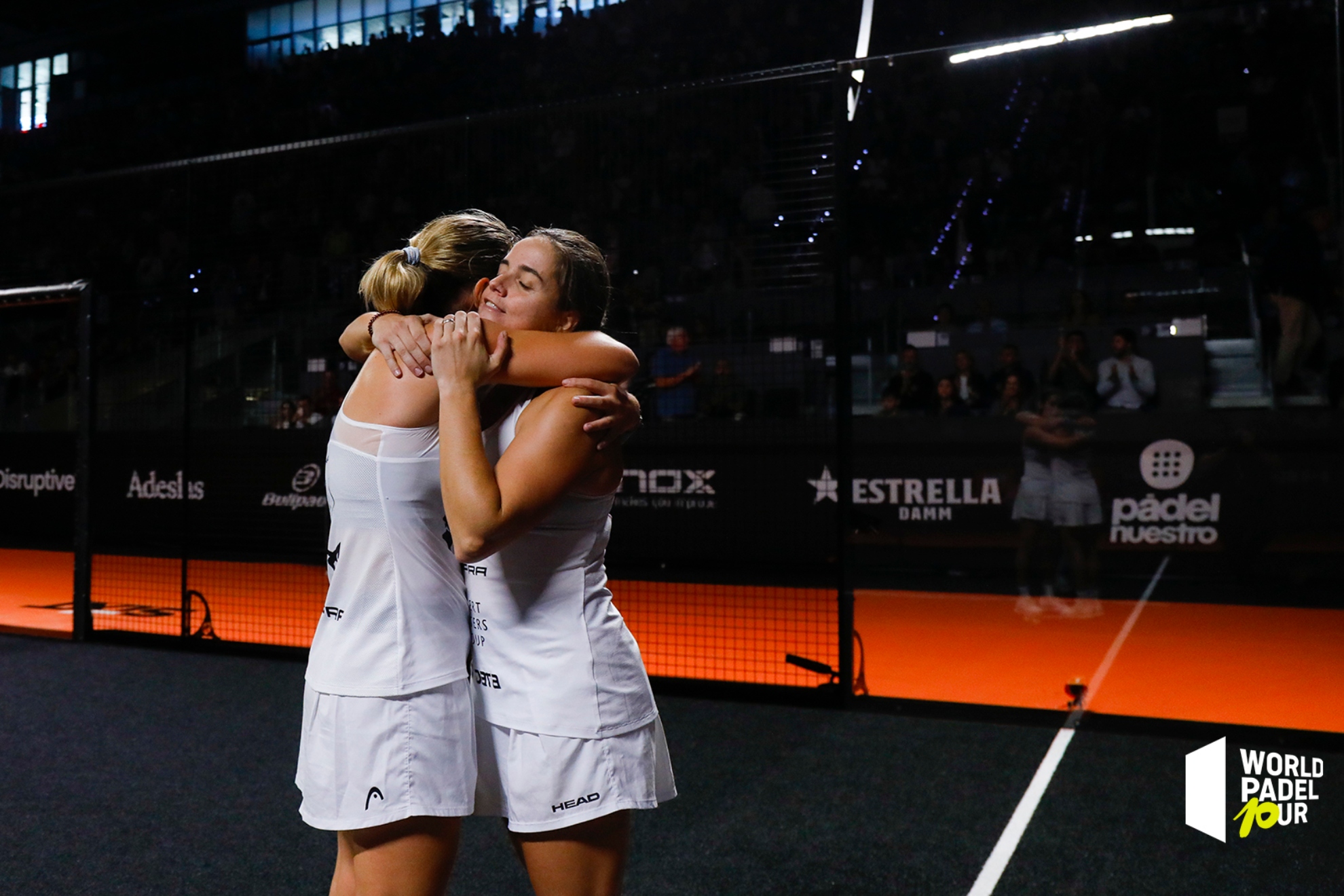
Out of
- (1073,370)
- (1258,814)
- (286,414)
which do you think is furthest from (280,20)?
(1258,814)


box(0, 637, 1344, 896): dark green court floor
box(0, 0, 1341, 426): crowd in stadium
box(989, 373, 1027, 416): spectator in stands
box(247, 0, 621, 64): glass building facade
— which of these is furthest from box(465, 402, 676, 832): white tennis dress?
box(247, 0, 621, 64): glass building facade

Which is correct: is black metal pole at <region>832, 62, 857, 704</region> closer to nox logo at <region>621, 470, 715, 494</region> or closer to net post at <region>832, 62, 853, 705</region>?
net post at <region>832, 62, 853, 705</region>

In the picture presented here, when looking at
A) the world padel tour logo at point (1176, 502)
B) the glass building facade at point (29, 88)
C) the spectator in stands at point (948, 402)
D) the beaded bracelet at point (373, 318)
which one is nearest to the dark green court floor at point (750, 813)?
the beaded bracelet at point (373, 318)

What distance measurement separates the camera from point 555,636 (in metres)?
1.62

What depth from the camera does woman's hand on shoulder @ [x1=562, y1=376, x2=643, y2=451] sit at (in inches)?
61.3

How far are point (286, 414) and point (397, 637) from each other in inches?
253

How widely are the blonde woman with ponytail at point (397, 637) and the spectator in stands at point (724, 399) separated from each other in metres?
5.06

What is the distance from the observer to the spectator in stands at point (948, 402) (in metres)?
8.15

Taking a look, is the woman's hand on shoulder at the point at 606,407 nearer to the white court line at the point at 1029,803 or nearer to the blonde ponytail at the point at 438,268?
the blonde ponytail at the point at 438,268

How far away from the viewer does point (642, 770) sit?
5.44ft

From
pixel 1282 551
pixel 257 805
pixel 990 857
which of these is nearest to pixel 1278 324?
pixel 1282 551

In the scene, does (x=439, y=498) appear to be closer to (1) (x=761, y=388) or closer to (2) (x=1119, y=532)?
(1) (x=761, y=388)

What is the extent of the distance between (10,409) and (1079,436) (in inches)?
360

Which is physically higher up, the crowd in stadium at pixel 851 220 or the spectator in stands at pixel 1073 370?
the crowd in stadium at pixel 851 220
